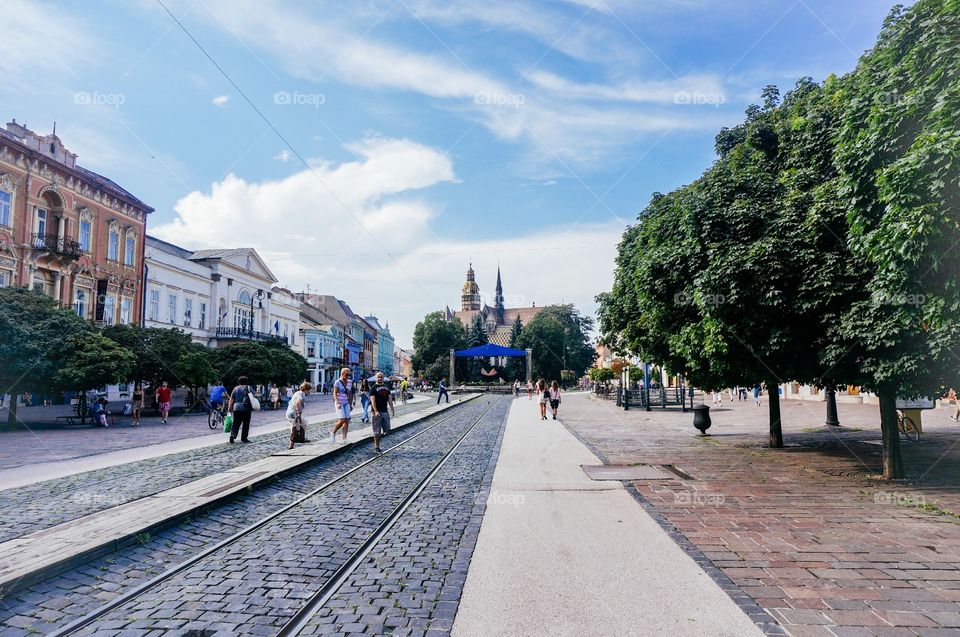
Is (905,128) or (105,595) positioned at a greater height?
(905,128)

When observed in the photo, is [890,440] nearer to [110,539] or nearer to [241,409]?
[110,539]

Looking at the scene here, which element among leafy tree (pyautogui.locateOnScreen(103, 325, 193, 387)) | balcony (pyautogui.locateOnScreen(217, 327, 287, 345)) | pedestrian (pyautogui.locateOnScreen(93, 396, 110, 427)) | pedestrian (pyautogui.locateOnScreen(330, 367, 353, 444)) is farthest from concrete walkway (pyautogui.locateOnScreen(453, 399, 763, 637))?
balcony (pyautogui.locateOnScreen(217, 327, 287, 345))

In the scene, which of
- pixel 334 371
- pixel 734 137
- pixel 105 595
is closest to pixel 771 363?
pixel 734 137

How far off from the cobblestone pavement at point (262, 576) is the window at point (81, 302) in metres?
30.8

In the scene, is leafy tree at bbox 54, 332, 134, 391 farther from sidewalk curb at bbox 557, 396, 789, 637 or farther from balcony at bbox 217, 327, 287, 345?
balcony at bbox 217, 327, 287, 345

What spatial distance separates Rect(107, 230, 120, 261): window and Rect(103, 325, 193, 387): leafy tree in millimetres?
11740

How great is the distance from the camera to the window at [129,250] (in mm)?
37250

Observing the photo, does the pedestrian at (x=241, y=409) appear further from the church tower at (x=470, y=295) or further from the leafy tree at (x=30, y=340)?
the church tower at (x=470, y=295)

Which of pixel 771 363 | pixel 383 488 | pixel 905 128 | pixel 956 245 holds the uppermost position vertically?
pixel 905 128

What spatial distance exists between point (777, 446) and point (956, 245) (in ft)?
26.1

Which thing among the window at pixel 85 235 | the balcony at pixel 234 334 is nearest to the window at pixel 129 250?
the window at pixel 85 235

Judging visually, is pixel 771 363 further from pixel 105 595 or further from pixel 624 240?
pixel 105 595

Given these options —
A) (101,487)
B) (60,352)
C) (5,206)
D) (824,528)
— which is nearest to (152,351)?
(60,352)

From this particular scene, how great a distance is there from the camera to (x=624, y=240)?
19750 mm
